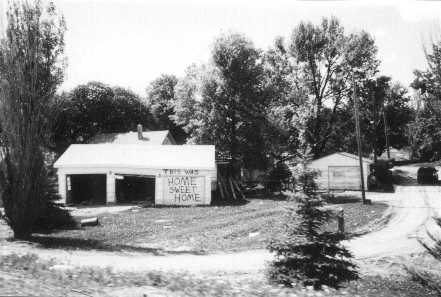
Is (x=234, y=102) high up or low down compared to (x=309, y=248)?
up

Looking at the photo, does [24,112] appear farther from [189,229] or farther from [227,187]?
[227,187]

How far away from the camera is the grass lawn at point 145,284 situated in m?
7.12

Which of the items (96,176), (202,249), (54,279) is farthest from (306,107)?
(54,279)

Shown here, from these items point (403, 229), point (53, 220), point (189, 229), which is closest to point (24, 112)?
point (53, 220)

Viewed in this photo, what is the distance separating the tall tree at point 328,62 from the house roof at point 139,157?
706 inches

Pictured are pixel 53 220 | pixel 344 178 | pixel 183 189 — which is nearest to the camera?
pixel 53 220

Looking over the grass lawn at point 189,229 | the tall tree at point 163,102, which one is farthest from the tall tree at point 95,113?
the grass lawn at point 189,229

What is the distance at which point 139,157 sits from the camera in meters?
30.5

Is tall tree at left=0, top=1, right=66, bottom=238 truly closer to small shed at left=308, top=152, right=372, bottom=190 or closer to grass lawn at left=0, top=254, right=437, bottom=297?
grass lawn at left=0, top=254, right=437, bottom=297

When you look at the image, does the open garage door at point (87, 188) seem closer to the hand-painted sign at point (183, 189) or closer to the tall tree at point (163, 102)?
the hand-painted sign at point (183, 189)

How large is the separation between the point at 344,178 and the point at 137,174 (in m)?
19.8

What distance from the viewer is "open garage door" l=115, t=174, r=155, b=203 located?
30.8 metres

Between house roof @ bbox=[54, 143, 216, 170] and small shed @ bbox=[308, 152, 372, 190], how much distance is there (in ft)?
39.8

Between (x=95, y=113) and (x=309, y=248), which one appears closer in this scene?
(x=309, y=248)
